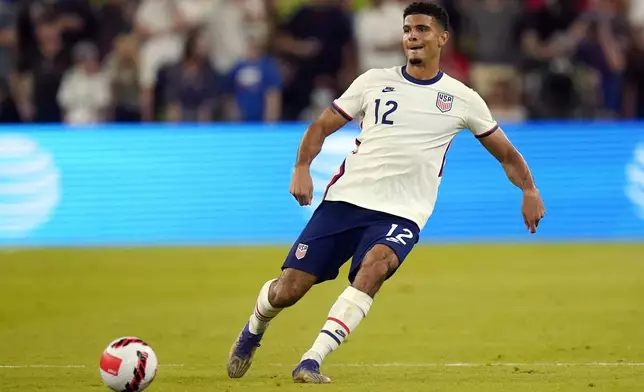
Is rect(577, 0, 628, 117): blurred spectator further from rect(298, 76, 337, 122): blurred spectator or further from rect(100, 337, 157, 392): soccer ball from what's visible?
rect(100, 337, 157, 392): soccer ball

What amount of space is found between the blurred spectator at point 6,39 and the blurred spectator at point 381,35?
5643 millimetres

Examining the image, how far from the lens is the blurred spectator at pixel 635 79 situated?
2147 cm

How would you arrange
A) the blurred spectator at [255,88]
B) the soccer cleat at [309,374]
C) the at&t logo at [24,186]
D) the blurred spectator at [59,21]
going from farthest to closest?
the blurred spectator at [59,21] → the blurred spectator at [255,88] → the at&t logo at [24,186] → the soccer cleat at [309,374]

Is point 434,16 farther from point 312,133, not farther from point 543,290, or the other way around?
point 543,290

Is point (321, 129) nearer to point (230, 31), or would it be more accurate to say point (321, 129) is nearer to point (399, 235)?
point (399, 235)

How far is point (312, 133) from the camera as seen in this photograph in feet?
29.3

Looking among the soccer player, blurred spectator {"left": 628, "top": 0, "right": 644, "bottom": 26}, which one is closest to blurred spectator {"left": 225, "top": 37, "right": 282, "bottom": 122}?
blurred spectator {"left": 628, "top": 0, "right": 644, "bottom": 26}

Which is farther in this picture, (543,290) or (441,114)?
(543,290)

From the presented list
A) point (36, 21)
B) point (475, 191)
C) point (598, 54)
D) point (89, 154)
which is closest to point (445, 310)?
point (475, 191)

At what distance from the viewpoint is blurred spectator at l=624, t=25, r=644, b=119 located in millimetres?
21469

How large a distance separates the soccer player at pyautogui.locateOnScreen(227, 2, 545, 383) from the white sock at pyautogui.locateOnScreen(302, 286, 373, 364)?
30 cm

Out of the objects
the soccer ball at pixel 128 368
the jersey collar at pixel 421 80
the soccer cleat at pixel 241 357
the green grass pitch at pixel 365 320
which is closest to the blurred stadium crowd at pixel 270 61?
the green grass pitch at pixel 365 320

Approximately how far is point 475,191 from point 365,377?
10.6m

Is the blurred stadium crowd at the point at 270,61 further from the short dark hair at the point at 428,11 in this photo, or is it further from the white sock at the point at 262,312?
the white sock at the point at 262,312
